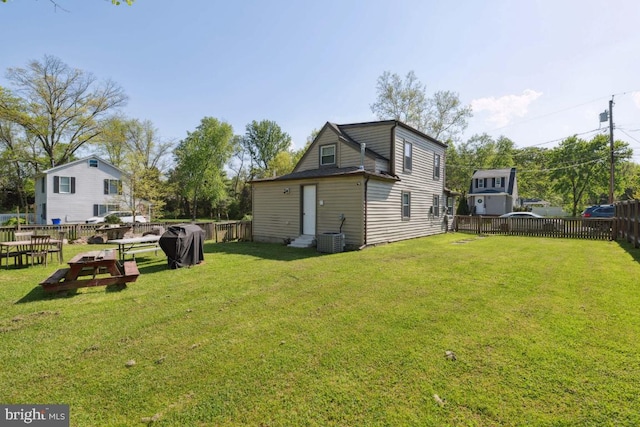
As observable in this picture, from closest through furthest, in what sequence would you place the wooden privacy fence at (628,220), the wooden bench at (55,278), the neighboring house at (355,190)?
1. the wooden bench at (55,278)
2. the wooden privacy fence at (628,220)
3. the neighboring house at (355,190)

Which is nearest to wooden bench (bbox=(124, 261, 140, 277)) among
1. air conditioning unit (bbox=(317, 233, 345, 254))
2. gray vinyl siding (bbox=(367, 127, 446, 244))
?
air conditioning unit (bbox=(317, 233, 345, 254))

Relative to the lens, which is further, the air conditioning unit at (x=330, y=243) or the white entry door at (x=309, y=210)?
the white entry door at (x=309, y=210)

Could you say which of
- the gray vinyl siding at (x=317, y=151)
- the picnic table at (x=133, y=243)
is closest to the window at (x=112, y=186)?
the gray vinyl siding at (x=317, y=151)

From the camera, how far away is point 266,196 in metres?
14.3

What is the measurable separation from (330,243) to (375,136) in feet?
20.0

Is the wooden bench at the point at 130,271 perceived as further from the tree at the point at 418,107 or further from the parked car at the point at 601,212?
the tree at the point at 418,107

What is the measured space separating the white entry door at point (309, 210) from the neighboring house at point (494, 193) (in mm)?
27662

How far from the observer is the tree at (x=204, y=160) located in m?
37.9

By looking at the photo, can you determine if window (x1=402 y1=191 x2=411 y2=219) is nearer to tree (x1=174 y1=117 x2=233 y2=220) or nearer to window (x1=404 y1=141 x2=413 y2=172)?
window (x1=404 y1=141 x2=413 y2=172)

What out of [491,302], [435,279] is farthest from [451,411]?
[435,279]

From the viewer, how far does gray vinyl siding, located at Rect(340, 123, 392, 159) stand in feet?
45.0

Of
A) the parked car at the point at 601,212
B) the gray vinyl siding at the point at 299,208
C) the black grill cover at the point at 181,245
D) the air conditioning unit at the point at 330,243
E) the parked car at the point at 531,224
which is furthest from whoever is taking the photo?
the parked car at the point at 601,212

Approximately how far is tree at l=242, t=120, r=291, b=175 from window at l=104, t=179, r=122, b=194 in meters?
23.6

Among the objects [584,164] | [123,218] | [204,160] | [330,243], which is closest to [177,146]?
[204,160]
